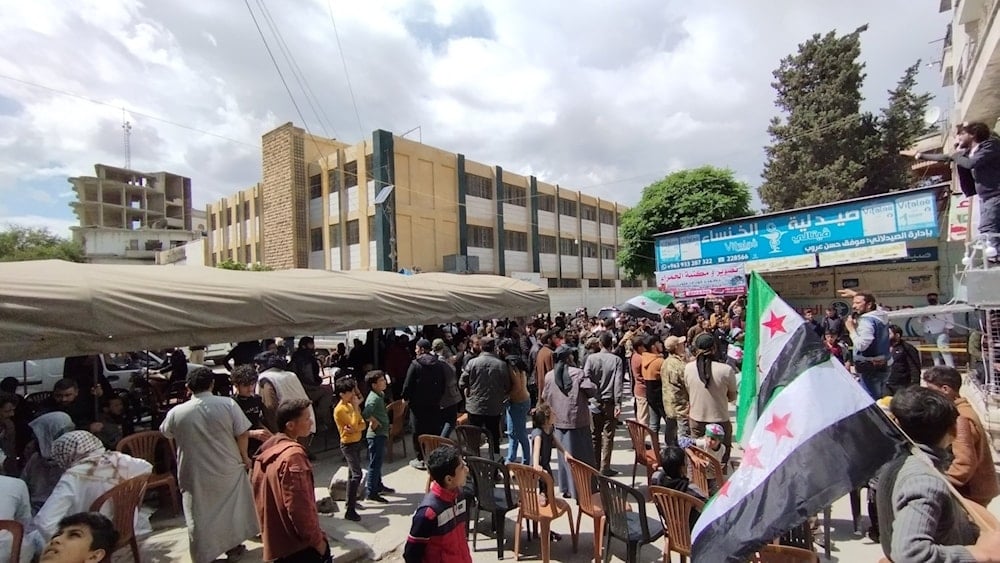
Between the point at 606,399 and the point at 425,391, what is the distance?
2230mm

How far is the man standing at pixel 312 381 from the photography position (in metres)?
7.69

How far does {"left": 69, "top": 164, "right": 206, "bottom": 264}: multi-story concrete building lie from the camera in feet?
164

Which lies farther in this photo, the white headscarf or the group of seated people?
the white headscarf

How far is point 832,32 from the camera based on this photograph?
23016 millimetres

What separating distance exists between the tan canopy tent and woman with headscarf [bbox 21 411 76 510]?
1.99ft

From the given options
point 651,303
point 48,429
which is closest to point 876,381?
point 48,429

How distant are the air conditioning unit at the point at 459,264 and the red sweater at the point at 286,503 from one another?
23202 millimetres

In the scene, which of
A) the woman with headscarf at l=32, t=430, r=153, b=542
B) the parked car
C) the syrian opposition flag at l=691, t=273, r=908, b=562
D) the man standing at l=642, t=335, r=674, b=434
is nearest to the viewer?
the syrian opposition flag at l=691, t=273, r=908, b=562

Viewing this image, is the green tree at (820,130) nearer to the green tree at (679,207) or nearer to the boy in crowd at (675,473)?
the green tree at (679,207)

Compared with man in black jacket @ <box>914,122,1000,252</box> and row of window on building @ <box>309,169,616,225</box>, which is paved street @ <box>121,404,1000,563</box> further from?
row of window on building @ <box>309,169,616,225</box>

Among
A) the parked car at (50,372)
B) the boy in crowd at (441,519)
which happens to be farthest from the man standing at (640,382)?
the parked car at (50,372)

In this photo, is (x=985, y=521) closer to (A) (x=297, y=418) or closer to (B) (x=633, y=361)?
(A) (x=297, y=418)

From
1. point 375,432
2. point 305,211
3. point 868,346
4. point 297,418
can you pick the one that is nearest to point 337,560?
point 375,432

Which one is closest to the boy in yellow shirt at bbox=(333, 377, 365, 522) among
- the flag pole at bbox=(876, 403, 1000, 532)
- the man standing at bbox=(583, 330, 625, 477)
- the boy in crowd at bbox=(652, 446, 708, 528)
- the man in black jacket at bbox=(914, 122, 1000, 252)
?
the man standing at bbox=(583, 330, 625, 477)
